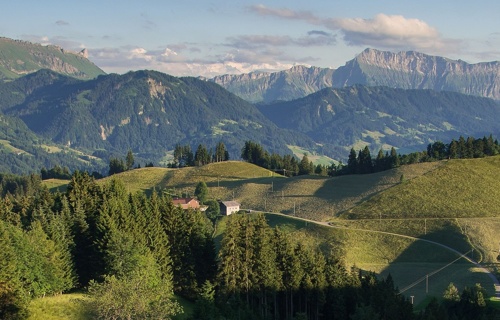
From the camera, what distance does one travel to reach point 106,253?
62.0 meters

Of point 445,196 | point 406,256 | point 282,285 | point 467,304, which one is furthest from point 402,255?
point 282,285

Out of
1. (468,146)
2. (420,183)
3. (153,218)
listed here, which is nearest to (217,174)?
(420,183)

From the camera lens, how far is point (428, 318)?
6444cm

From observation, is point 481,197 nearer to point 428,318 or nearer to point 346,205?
point 346,205

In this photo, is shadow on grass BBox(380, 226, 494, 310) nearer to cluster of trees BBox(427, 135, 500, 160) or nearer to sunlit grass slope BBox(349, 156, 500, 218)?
sunlit grass slope BBox(349, 156, 500, 218)

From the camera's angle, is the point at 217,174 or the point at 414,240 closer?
the point at 414,240

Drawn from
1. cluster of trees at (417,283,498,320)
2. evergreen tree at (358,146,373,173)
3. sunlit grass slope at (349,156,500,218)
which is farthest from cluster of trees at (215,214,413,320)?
evergreen tree at (358,146,373,173)

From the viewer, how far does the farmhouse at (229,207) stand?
145950 millimetres

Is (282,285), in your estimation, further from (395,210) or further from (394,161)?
(394,161)

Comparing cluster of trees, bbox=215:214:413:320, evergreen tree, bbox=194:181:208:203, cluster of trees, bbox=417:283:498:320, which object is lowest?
cluster of trees, bbox=417:283:498:320

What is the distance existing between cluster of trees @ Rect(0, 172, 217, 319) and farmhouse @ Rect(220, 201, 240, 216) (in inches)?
2489

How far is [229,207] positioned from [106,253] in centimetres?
8506

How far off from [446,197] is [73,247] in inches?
3779

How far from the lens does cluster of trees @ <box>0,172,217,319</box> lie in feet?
162
